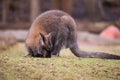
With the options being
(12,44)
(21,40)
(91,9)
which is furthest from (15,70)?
(91,9)

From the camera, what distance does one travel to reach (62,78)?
19.6ft

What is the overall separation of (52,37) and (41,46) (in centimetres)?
39

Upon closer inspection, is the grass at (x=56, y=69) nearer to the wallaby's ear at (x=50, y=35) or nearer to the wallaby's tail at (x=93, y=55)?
the wallaby's tail at (x=93, y=55)

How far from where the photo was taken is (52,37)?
24.3 ft

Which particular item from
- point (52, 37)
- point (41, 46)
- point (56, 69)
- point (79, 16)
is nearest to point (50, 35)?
point (52, 37)

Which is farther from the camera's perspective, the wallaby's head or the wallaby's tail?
the wallaby's tail

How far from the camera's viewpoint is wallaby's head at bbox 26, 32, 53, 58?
7.11 metres

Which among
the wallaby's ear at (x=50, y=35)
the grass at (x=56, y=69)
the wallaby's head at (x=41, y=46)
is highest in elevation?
the wallaby's ear at (x=50, y=35)

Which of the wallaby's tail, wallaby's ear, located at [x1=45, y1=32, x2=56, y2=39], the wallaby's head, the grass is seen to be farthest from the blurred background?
the grass

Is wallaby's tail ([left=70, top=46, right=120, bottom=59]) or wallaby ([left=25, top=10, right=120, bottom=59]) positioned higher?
wallaby ([left=25, top=10, right=120, bottom=59])

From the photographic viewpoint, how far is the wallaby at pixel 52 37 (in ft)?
23.5

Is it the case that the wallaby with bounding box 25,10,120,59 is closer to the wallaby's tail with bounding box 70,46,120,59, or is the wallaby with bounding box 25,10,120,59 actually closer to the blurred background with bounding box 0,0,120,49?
the wallaby's tail with bounding box 70,46,120,59

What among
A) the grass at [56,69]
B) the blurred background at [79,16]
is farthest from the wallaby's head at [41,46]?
the blurred background at [79,16]

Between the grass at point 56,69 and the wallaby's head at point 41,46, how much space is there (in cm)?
24
